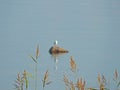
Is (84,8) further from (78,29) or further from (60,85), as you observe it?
(60,85)

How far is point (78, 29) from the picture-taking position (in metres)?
→ 44.2

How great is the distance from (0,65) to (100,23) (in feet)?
87.4

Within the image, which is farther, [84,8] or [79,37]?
[84,8]

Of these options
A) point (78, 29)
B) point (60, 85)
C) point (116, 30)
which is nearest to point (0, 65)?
point (60, 85)

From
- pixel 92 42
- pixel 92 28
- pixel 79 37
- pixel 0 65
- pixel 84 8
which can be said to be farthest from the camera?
pixel 84 8

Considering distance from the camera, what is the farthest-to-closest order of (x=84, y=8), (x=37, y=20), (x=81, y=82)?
1. (x=84, y=8)
2. (x=37, y=20)
3. (x=81, y=82)

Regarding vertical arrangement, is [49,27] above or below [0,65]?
above

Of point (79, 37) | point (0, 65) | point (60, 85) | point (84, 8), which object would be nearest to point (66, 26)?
point (79, 37)

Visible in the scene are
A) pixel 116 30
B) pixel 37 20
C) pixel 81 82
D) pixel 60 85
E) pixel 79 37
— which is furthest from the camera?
pixel 37 20

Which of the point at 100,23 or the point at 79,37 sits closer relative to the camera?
the point at 79,37

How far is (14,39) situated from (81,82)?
3193cm

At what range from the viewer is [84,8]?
57.4 meters

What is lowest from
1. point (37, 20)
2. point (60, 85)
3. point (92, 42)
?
point (60, 85)

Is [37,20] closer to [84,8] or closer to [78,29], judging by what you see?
[78,29]
